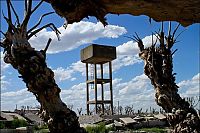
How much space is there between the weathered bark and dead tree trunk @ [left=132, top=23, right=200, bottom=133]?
341 inches

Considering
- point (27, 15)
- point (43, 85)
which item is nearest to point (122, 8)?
point (43, 85)

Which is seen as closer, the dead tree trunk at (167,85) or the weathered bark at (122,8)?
the weathered bark at (122,8)

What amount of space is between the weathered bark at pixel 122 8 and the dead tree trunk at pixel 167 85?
8.67 m

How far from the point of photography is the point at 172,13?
3826 mm

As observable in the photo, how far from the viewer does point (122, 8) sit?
11.9ft

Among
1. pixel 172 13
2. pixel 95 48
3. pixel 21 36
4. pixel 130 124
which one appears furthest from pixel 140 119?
pixel 172 13

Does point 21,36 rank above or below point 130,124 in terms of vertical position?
above

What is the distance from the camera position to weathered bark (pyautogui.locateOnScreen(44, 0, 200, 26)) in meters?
3.53

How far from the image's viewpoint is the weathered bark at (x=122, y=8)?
11.6 feet

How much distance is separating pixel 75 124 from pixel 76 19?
22.2 feet

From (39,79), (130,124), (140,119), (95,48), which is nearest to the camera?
(39,79)

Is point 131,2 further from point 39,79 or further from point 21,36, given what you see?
point 21,36

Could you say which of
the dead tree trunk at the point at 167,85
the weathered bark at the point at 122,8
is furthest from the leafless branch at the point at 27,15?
the weathered bark at the point at 122,8

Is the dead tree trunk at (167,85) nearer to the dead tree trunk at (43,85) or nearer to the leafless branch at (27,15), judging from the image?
the dead tree trunk at (43,85)
